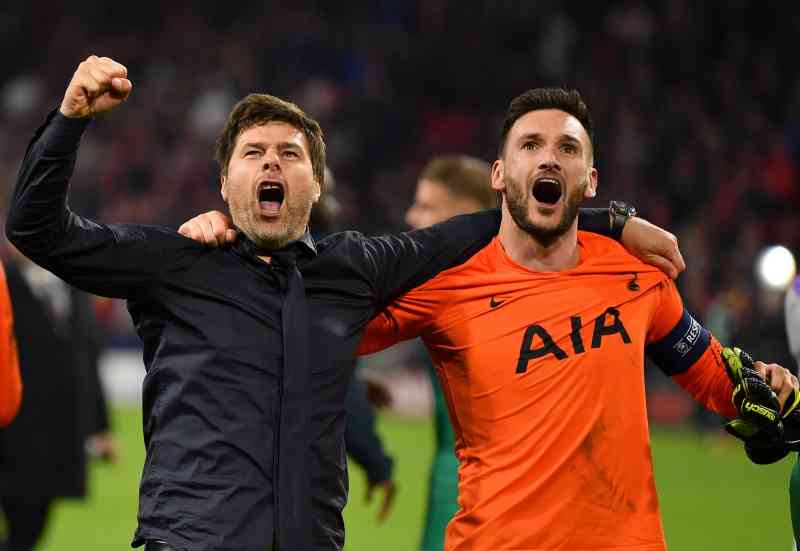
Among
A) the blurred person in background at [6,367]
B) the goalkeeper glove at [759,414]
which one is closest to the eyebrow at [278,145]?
the blurred person in background at [6,367]

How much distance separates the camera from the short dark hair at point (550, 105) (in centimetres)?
389

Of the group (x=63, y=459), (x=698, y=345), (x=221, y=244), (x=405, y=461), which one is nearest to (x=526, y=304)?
(x=698, y=345)

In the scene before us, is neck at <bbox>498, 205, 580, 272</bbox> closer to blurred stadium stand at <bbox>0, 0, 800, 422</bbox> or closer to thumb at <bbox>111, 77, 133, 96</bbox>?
thumb at <bbox>111, 77, 133, 96</bbox>

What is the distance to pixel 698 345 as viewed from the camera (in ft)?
12.9

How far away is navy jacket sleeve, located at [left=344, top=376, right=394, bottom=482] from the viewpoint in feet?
17.2

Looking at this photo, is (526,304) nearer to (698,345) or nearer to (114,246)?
(698,345)

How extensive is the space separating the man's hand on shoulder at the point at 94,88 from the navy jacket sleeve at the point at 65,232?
35 millimetres

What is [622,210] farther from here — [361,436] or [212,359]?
[361,436]

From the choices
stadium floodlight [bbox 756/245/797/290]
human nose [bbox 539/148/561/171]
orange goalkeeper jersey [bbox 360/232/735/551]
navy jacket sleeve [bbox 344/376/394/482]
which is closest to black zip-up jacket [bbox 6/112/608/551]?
orange goalkeeper jersey [bbox 360/232/735/551]

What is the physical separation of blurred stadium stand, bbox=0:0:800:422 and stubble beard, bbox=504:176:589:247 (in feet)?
39.0

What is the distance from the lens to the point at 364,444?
5234 mm

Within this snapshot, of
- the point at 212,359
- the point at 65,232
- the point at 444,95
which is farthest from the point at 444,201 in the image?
the point at 444,95

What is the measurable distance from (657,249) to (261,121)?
1.26 meters

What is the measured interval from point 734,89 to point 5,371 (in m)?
15.9
